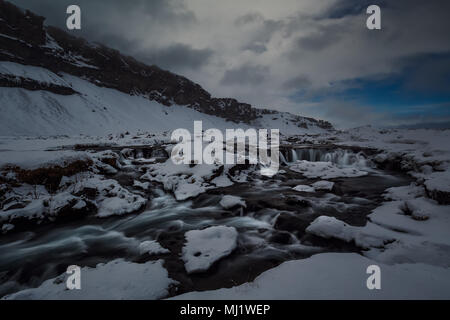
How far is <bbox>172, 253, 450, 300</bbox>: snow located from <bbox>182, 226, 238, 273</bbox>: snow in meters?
0.86

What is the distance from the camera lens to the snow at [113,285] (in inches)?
116

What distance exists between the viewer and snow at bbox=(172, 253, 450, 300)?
2652mm

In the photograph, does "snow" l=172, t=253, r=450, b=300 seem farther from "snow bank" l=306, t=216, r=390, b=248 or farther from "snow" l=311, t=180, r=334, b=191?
"snow" l=311, t=180, r=334, b=191

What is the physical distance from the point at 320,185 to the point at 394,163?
9.33m

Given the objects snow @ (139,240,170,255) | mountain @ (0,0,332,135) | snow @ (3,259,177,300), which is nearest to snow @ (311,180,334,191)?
snow @ (139,240,170,255)

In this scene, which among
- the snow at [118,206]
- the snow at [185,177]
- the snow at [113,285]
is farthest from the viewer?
the snow at [185,177]

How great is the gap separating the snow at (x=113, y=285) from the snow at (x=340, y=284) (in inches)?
21.8

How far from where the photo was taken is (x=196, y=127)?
63.9 m

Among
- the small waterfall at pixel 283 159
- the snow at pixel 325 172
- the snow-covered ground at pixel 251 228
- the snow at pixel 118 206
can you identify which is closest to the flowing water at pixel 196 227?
the snow-covered ground at pixel 251 228

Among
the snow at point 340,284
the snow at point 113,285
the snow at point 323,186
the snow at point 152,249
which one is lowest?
the snow at point 152,249

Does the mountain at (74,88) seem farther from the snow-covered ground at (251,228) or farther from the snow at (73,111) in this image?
the snow-covered ground at (251,228)
